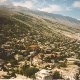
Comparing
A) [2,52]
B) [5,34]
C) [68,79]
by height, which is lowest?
[68,79]

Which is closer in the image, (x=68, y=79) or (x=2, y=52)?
(x=68, y=79)

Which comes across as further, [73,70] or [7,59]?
[7,59]

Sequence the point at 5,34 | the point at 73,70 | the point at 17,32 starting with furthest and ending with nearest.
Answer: the point at 17,32, the point at 5,34, the point at 73,70

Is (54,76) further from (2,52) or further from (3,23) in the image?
(3,23)

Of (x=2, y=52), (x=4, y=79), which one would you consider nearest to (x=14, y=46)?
(x=2, y=52)

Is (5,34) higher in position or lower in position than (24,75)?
higher

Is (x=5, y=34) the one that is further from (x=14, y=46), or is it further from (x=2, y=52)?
(x=2, y=52)

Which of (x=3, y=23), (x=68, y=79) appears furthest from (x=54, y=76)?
(x=3, y=23)

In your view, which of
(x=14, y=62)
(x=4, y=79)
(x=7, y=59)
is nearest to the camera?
(x=4, y=79)

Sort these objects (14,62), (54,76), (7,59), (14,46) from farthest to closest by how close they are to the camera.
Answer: (14,46) → (7,59) → (14,62) → (54,76)
